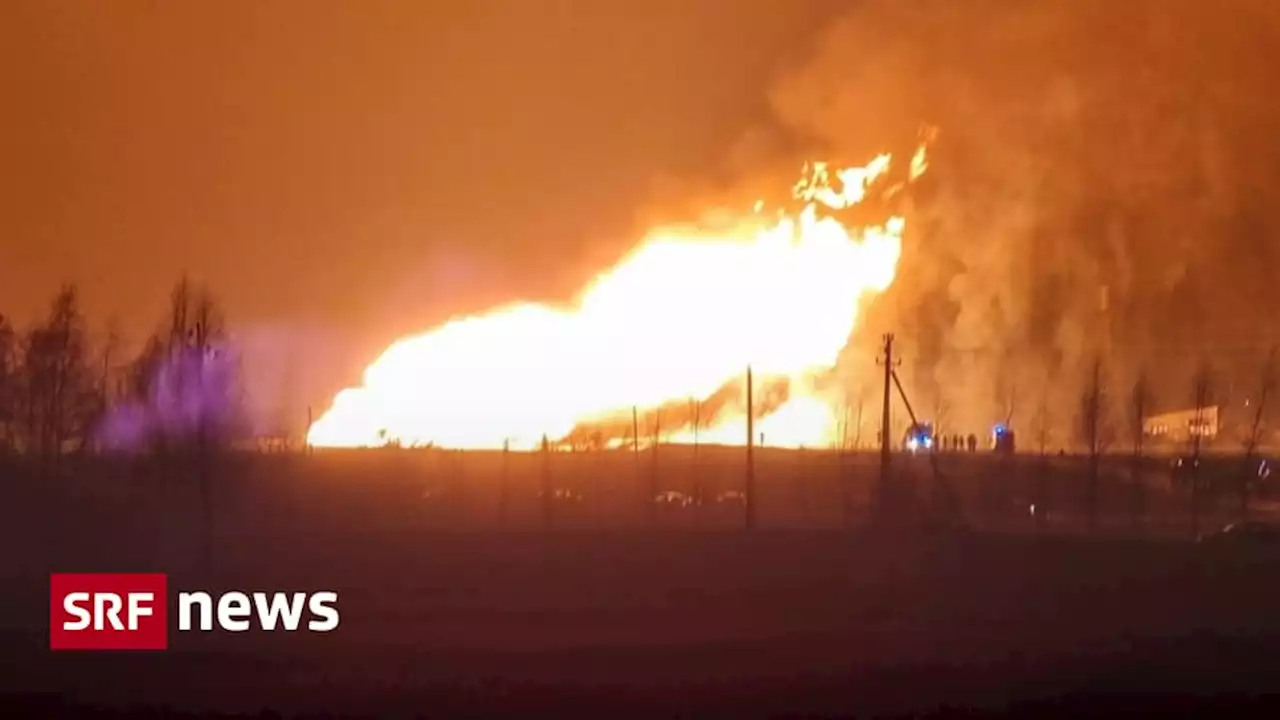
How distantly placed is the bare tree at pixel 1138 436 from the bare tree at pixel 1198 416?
1.72m

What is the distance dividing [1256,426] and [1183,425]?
351cm

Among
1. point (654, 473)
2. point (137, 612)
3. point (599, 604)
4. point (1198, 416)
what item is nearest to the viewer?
point (137, 612)

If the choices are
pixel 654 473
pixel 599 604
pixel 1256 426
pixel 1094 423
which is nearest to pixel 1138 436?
A: pixel 1094 423

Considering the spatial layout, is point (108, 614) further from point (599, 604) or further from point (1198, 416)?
point (1198, 416)

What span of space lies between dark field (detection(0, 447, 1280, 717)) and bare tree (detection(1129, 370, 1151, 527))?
36.5 feet

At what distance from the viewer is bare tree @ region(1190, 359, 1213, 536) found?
54688 mm

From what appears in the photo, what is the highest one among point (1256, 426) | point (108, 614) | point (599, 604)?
point (1256, 426)

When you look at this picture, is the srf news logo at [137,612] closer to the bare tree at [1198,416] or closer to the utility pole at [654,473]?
the utility pole at [654,473]

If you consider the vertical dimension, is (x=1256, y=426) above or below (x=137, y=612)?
above

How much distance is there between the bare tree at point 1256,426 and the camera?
54219mm

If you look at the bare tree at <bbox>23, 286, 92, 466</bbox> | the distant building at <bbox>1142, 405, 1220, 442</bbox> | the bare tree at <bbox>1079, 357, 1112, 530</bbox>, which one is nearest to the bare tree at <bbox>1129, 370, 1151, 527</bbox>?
the distant building at <bbox>1142, 405, 1220, 442</bbox>

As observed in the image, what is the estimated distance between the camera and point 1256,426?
194ft

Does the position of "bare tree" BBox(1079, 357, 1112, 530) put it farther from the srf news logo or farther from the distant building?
the srf news logo

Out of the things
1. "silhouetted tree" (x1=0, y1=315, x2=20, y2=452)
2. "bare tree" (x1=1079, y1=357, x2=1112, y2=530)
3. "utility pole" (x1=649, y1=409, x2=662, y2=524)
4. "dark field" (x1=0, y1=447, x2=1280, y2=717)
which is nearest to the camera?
"dark field" (x1=0, y1=447, x2=1280, y2=717)
